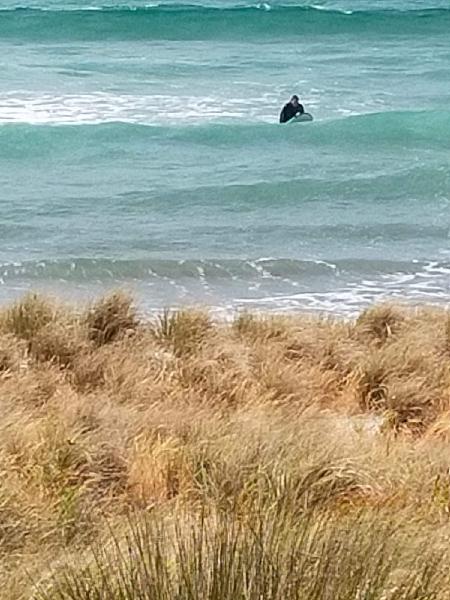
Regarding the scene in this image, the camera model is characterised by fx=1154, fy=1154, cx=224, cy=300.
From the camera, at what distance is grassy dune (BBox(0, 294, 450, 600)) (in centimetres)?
279

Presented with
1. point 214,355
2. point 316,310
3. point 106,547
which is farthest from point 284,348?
point 106,547

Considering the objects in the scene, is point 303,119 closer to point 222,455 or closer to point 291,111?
point 291,111

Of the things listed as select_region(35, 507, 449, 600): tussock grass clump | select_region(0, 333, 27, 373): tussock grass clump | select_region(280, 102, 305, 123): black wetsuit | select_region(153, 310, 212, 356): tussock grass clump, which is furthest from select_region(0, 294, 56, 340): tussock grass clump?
select_region(280, 102, 305, 123): black wetsuit

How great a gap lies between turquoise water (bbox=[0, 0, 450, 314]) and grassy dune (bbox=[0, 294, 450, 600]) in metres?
2.94

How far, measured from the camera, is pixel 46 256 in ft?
41.1

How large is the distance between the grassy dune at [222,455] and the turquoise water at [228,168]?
2.94 m

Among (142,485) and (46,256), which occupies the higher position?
(142,485)

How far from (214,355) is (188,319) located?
809 millimetres

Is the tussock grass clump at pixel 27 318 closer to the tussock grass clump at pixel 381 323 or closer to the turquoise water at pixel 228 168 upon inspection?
the tussock grass clump at pixel 381 323

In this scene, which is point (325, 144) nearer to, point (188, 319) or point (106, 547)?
point (188, 319)

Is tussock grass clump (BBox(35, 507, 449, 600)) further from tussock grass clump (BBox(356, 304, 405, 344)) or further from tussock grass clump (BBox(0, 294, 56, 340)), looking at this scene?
tussock grass clump (BBox(356, 304, 405, 344))

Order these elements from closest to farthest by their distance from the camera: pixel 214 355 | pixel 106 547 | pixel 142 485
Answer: pixel 106 547, pixel 142 485, pixel 214 355

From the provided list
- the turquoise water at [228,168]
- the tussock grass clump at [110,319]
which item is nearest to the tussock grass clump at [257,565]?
the tussock grass clump at [110,319]

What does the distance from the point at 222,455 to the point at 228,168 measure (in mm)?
14192
